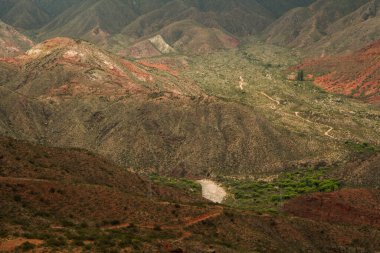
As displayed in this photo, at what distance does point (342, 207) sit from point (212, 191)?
3030 cm

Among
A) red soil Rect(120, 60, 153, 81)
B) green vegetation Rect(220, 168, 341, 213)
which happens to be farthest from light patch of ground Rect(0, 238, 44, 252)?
red soil Rect(120, 60, 153, 81)

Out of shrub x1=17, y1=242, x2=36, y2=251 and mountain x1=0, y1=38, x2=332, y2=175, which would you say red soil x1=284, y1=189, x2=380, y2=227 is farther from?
shrub x1=17, y1=242, x2=36, y2=251

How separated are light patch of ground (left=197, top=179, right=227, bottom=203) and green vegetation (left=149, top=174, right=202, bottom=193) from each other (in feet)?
4.42

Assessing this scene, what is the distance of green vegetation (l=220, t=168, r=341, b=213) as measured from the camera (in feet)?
286

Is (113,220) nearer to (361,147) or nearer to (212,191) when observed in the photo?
(212,191)

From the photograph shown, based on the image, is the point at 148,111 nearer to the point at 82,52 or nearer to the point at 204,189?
the point at 204,189

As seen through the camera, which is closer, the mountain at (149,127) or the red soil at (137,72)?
the mountain at (149,127)

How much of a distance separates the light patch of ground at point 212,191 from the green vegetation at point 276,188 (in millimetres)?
1601

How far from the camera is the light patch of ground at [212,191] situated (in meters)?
92.4

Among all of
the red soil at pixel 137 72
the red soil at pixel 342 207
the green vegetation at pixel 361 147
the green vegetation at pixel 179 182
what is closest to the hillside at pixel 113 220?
the red soil at pixel 342 207

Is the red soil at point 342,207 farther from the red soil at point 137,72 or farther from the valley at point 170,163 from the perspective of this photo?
the red soil at point 137,72

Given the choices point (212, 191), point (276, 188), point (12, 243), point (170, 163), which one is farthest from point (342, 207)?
point (12, 243)

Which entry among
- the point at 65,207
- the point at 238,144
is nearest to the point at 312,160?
the point at 238,144

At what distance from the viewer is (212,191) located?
321 feet
